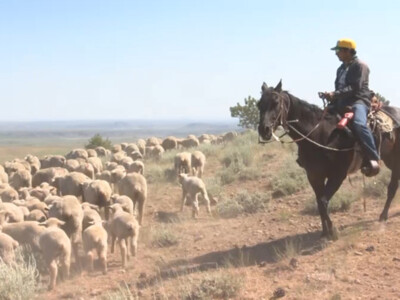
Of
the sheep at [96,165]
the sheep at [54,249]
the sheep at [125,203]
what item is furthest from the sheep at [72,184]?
the sheep at [54,249]

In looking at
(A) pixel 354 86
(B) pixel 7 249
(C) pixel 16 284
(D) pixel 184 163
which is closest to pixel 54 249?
(B) pixel 7 249

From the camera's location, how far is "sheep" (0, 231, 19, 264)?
8.83 m

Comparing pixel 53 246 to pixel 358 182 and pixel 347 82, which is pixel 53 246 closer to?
pixel 347 82

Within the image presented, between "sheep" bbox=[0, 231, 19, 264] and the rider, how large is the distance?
5836 mm

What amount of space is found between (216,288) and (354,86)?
13.6ft

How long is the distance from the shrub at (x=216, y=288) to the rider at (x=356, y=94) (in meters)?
3.14

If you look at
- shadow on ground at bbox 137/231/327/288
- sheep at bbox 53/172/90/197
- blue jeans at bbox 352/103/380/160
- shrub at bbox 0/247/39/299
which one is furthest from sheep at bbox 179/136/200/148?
shrub at bbox 0/247/39/299

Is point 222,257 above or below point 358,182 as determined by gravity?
below

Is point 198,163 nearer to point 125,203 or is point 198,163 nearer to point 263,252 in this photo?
point 125,203

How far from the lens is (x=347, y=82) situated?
9.20 metres

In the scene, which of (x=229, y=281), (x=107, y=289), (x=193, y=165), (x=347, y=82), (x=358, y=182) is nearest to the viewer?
(x=229, y=281)

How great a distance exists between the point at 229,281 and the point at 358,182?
6.88 meters

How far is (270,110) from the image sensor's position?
341 inches

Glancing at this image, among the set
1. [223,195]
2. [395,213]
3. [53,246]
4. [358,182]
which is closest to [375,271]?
[395,213]
